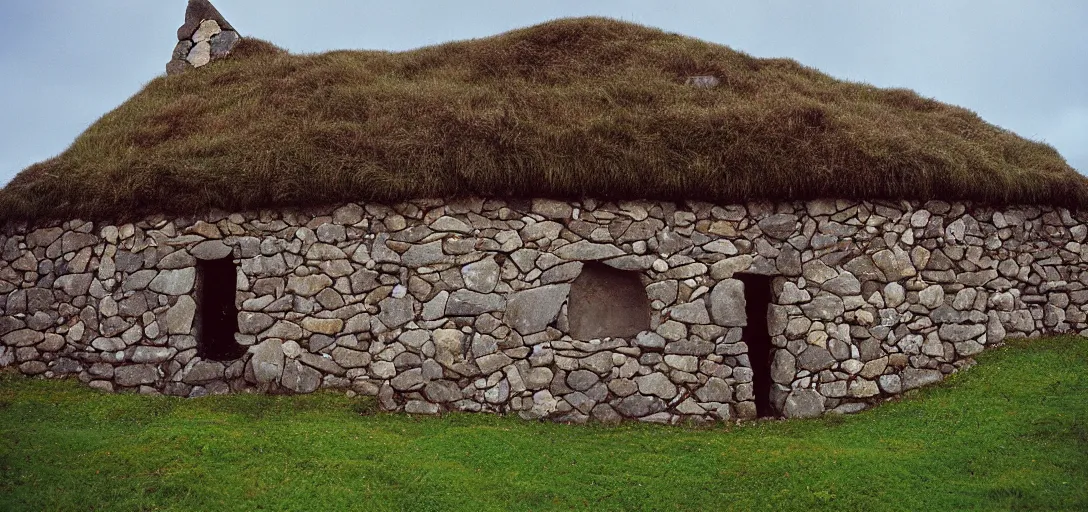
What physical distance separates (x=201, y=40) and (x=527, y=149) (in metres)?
10.8

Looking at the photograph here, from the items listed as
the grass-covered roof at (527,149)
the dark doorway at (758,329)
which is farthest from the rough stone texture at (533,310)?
the dark doorway at (758,329)

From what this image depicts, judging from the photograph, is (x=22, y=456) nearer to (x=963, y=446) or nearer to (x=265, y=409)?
(x=265, y=409)

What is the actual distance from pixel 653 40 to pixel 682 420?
9281 mm

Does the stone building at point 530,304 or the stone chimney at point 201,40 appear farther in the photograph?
the stone chimney at point 201,40

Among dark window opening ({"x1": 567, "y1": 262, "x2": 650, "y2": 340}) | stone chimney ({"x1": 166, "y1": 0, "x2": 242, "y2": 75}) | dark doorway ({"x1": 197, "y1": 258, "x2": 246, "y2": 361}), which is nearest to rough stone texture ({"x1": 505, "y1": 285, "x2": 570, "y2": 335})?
dark window opening ({"x1": 567, "y1": 262, "x2": 650, "y2": 340})

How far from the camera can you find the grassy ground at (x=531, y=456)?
7.84 meters

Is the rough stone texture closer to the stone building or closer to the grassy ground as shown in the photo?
the stone building

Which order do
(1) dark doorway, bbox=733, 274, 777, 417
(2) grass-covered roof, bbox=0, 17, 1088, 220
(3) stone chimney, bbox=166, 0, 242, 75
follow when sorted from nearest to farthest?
(2) grass-covered roof, bbox=0, 17, 1088, 220
(1) dark doorway, bbox=733, 274, 777, 417
(3) stone chimney, bbox=166, 0, 242, 75

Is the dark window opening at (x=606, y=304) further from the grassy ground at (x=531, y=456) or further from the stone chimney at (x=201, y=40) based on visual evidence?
the stone chimney at (x=201, y=40)

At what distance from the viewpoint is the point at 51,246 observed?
1205 cm

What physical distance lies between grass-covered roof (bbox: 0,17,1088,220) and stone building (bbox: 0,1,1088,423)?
33 cm

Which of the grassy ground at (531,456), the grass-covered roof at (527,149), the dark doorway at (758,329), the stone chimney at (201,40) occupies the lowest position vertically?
the grassy ground at (531,456)

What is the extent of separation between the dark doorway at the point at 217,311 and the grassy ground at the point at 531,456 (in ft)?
3.71

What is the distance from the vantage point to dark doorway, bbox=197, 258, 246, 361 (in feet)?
38.7
